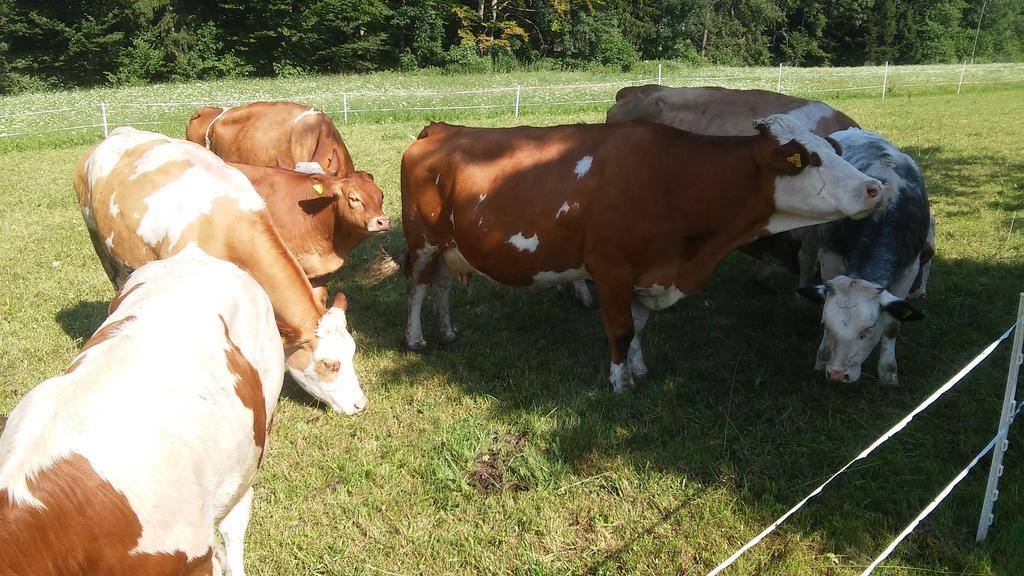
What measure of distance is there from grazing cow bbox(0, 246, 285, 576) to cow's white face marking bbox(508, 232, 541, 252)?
277cm

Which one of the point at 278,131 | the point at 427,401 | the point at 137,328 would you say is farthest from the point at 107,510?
the point at 278,131

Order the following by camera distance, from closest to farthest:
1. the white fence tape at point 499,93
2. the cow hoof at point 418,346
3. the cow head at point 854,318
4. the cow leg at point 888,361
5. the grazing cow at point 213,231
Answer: the grazing cow at point 213,231 < the cow head at point 854,318 < the cow leg at point 888,361 < the cow hoof at point 418,346 < the white fence tape at point 499,93

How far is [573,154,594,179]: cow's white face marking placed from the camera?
18.4 ft

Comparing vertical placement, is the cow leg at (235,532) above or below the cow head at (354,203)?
below

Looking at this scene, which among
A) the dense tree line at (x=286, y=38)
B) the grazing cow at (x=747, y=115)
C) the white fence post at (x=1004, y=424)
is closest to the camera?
the white fence post at (x=1004, y=424)

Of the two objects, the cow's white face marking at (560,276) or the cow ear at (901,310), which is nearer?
the cow ear at (901,310)

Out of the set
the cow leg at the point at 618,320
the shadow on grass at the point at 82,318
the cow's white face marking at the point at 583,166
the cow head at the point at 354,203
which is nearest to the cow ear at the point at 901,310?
the cow leg at the point at 618,320

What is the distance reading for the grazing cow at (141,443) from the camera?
2197 millimetres

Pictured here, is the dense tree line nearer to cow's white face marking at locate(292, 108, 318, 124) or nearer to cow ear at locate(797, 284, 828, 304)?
cow's white face marking at locate(292, 108, 318, 124)

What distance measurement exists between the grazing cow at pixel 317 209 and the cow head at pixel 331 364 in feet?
6.92

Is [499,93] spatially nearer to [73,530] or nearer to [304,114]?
[304,114]

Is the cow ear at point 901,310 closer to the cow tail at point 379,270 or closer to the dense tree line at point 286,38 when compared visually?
the cow tail at point 379,270

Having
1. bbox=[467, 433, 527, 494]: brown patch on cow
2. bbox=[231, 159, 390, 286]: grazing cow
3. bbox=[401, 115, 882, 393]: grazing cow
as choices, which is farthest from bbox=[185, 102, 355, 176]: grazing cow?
bbox=[467, 433, 527, 494]: brown patch on cow

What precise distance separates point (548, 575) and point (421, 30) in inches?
1828
